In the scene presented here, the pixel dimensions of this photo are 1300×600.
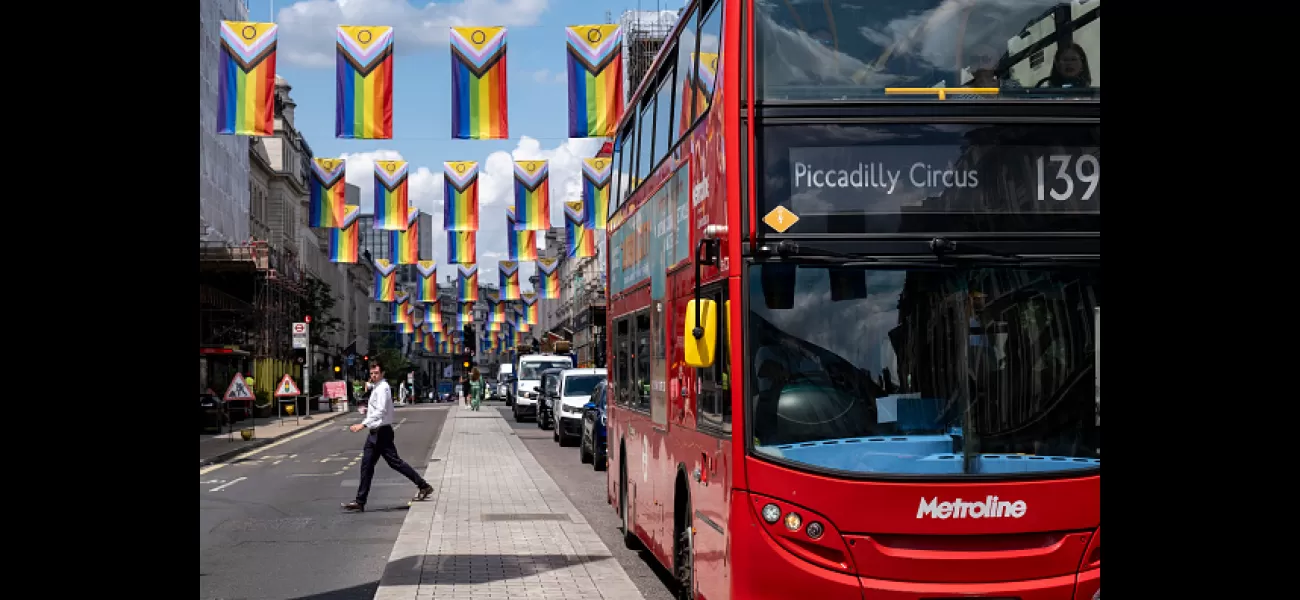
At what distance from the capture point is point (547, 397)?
44.2 metres

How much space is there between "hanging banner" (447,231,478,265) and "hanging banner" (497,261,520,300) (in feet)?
94.9

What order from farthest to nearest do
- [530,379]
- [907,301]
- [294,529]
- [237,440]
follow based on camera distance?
[530,379] < [237,440] < [294,529] < [907,301]

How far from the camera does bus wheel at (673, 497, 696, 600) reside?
9.38 meters

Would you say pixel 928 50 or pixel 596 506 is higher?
pixel 928 50

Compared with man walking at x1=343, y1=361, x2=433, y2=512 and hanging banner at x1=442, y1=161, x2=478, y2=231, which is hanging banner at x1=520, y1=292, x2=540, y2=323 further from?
man walking at x1=343, y1=361, x2=433, y2=512

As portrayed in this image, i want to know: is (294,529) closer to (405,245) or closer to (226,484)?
(226,484)

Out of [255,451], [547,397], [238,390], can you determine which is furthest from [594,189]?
[255,451]

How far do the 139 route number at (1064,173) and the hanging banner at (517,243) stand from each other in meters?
38.2

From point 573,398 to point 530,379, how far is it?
20.7 meters

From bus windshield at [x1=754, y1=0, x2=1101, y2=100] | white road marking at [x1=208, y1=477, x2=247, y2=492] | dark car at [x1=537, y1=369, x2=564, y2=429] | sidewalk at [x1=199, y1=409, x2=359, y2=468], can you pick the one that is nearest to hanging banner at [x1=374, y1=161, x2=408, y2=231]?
sidewalk at [x1=199, y1=409, x2=359, y2=468]

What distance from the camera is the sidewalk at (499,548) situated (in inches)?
426

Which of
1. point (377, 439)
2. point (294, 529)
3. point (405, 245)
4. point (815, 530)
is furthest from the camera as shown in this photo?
point (405, 245)
